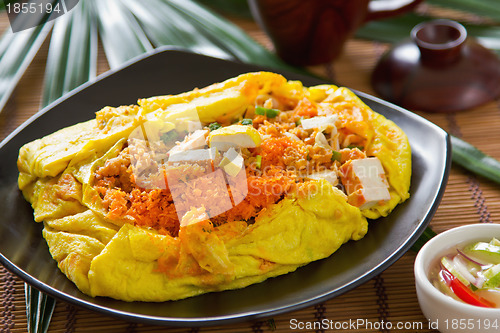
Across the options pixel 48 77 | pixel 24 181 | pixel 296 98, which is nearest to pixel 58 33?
pixel 48 77

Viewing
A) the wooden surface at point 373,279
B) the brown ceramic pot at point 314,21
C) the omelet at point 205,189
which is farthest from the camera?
the brown ceramic pot at point 314,21

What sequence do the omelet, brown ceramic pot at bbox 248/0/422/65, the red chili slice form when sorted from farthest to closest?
brown ceramic pot at bbox 248/0/422/65
the omelet
the red chili slice

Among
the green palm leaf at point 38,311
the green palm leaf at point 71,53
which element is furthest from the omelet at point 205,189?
the green palm leaf at point 71,53

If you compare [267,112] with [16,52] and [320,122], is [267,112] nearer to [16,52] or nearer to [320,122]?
[320,122]

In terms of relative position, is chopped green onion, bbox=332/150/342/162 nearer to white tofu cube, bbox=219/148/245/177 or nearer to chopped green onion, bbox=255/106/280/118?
chopped green onion, bbox=255/106/280/118

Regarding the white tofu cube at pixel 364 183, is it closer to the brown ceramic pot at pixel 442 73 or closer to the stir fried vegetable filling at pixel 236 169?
the stir fried vegetable filling at pixel 236 169

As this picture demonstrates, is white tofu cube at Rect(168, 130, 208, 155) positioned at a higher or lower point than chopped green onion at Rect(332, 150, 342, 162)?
higher

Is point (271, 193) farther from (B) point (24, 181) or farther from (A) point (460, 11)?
(A) point (460, 11)

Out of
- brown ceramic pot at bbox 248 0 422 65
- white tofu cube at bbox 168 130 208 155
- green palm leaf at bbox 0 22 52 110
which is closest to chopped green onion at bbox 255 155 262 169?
white tofu cube at bbox 168 130 208 155
